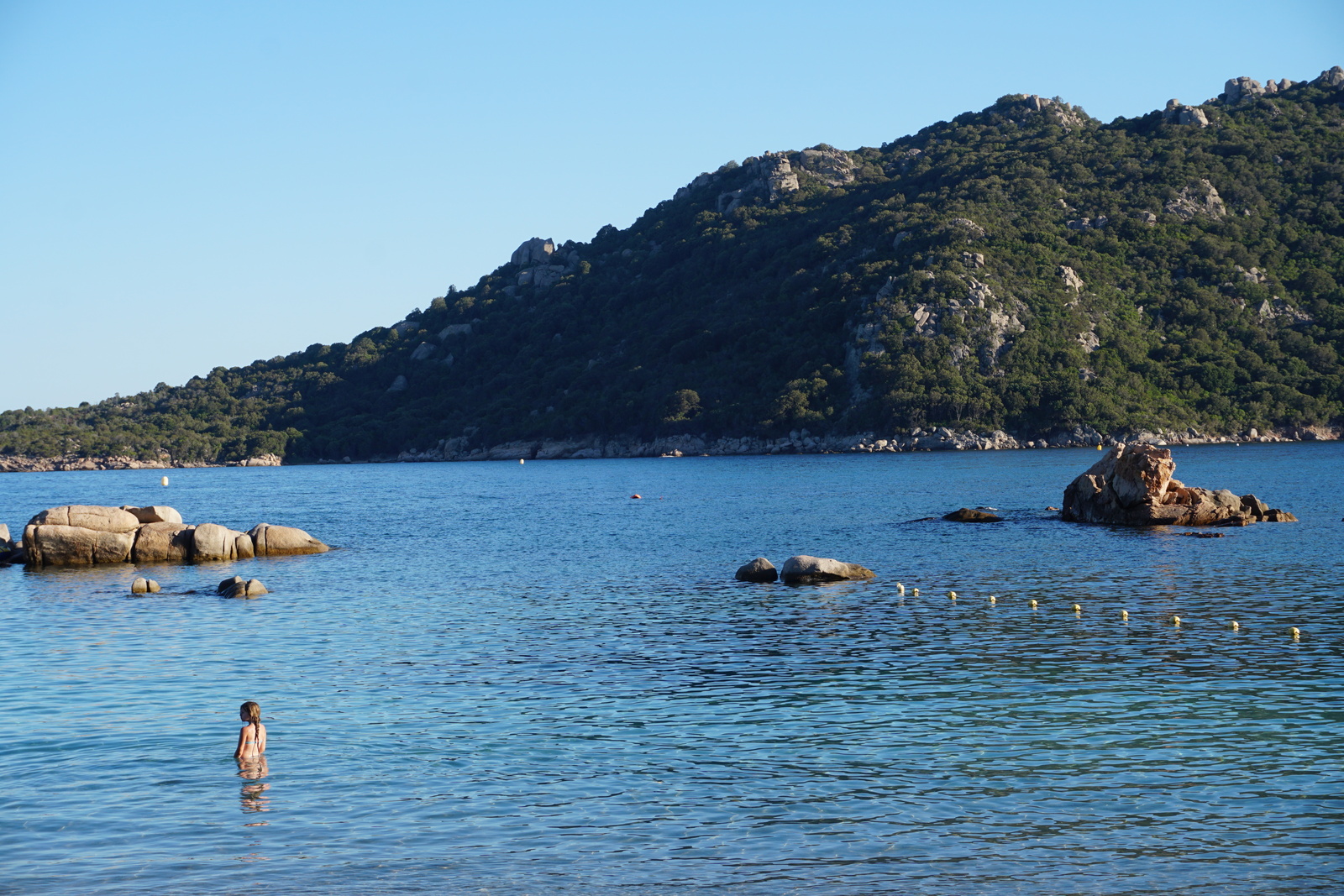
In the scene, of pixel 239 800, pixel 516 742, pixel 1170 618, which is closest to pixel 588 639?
pixel 516 742

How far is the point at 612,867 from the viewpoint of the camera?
540 inches

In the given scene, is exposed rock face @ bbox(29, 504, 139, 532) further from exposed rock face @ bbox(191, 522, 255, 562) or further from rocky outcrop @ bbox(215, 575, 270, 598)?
rocky outcrop @ bbox(215, 575, 270, 598)

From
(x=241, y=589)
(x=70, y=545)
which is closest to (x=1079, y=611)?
(x=241, y=589)

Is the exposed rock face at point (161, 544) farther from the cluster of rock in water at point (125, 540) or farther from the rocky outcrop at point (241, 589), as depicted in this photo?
the rocky outcrop at point (241, 589)

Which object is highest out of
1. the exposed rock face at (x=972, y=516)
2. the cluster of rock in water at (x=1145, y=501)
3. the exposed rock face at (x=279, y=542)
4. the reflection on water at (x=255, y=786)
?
the cluster of rock in water at (x=1145, y=501)

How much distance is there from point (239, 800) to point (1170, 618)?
25.5m

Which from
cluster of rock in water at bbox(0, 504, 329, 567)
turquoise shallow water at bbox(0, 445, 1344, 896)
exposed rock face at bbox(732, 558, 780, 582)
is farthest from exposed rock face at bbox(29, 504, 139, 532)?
exposed rock face at bbox(732, 558, 780, 582)

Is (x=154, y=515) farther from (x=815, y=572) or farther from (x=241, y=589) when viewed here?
(x=815, y=572)

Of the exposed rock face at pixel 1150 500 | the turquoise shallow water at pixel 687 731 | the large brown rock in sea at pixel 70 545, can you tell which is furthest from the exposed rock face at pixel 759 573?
the large brown rock in sea at pixel 70 545

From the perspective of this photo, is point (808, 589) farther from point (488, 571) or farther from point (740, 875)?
point (740, 875)

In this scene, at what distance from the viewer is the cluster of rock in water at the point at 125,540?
52250mm

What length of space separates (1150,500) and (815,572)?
→ 30.3 m

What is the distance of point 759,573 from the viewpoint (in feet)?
139

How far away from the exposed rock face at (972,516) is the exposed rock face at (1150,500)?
4.73m
